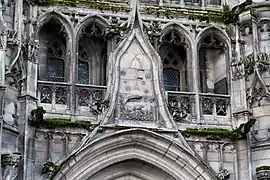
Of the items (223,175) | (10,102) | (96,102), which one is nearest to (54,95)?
(96,102)

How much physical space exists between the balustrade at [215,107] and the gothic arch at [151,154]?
1186 millimetres

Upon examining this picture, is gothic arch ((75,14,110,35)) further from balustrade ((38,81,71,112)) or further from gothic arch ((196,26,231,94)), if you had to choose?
gothic arch ((196,26,231,94))

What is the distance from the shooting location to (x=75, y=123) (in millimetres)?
13812

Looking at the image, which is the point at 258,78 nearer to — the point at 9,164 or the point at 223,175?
the point at 223,175

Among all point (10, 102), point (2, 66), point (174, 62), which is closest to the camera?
point (2, 66)

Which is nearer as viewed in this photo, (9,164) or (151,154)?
(9,164)

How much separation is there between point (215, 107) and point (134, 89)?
1821 millimetres

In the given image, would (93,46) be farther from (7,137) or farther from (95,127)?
(7,137)

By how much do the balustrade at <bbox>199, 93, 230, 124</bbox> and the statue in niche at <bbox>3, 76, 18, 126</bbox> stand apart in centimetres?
392

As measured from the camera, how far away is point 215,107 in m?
14.9

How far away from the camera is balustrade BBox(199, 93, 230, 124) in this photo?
48.4ft

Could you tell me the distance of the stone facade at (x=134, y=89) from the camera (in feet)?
44.3

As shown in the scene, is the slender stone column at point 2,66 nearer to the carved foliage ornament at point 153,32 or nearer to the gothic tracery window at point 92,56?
the gothic tracery window at point 92,56

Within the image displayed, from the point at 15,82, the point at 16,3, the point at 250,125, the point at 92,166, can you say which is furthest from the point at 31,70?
the point at 250,125
